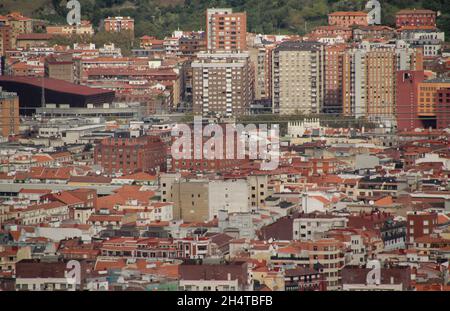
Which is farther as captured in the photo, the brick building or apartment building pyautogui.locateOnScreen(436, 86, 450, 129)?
apartment building pyautogui.locateOnScreen(436, 86, 450, 129)

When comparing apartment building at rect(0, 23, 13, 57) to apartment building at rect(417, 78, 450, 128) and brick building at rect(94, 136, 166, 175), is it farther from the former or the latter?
Result: brick building at rect(94, 136, 166, 175)

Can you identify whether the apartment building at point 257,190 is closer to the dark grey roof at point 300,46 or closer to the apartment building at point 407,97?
the apartment building at point 407,97

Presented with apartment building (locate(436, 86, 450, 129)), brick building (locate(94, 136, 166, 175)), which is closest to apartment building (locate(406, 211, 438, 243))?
brick building (locate(94, 136, 166, 175))

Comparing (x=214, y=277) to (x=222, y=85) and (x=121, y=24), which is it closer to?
(x=222, y=85)

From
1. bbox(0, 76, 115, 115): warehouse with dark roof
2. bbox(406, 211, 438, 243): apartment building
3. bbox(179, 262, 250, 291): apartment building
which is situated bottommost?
bbox(406, 211, 438, 243): apartment building

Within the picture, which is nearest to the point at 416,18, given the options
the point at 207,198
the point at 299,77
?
the point at 299,77

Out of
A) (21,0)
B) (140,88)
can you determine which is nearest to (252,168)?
(140,88)
